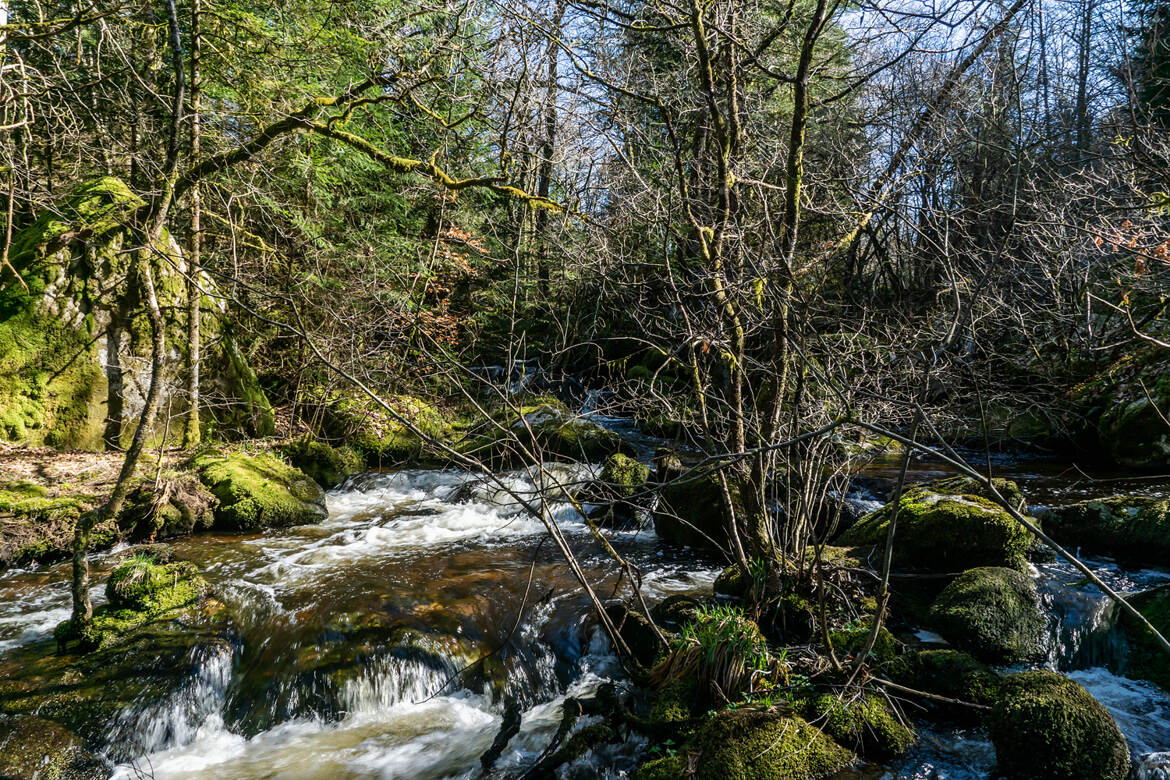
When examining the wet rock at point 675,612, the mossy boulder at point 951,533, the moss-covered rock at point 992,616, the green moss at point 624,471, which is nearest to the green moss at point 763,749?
the wet rock at point 675,612

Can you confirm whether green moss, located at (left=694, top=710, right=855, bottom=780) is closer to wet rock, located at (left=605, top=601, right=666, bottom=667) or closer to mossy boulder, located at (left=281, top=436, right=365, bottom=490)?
wet rock, located at (left=605, top=601, right=666, bottom=667)

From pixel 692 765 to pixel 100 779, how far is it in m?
3.43

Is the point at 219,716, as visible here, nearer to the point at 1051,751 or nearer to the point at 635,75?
the point at 1051,751

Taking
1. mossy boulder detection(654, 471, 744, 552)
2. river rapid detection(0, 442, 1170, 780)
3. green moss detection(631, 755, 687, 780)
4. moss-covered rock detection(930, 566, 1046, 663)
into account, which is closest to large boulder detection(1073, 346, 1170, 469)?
river rapid detection(0, 442, 1170, 780)

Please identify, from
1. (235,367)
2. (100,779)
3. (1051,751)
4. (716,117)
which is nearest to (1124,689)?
(1051,751)

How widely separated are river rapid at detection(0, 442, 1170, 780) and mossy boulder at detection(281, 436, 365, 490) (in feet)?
8.18

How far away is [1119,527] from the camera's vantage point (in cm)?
598

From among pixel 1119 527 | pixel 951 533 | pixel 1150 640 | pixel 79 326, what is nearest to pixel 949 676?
pixel 1150 640

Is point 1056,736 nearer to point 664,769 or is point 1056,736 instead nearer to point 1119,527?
point 664,769

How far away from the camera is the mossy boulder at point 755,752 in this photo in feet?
11.1

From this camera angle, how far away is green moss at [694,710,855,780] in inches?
133

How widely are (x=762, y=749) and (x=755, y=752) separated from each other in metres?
0.04

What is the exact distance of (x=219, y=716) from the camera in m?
4.43

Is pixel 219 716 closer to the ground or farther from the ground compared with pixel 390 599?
closer to the ground
